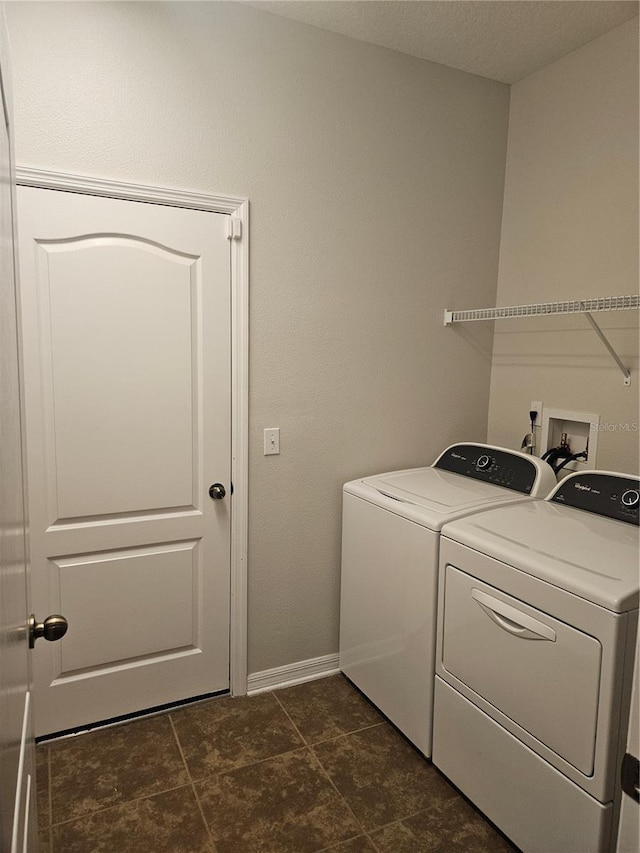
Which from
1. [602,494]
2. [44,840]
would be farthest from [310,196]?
[44,840]

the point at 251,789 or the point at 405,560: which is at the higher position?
the point at 405,560

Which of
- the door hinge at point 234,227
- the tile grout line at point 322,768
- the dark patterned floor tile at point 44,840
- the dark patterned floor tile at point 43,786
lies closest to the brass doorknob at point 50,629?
the dark patterned floor tile at point 44,840

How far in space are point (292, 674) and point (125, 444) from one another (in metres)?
1.26

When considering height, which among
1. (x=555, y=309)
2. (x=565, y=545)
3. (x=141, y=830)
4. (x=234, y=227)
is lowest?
(x=141, y=830)

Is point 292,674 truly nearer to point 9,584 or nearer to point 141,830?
point 141,830

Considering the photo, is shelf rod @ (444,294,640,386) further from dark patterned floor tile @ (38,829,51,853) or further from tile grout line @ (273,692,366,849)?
dark patterned floor tile @ (38,829,51,853)

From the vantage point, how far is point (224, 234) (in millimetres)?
2166

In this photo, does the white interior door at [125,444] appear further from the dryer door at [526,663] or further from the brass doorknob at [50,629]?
the brass doorknob at [50,629]

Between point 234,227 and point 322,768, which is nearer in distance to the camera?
point 322,768

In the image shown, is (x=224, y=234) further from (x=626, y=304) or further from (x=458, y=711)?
(x=458, y=711)

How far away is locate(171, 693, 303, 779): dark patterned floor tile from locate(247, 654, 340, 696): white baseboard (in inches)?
1.9

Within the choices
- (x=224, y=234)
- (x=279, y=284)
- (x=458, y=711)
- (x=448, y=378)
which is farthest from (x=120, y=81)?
(x=458, y=711)

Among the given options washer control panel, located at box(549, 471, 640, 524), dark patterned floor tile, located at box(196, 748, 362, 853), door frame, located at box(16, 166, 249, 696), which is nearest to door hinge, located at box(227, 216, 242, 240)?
door frame, located at box(16, 166, 249, 696)

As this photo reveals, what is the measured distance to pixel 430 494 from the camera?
2205mm
